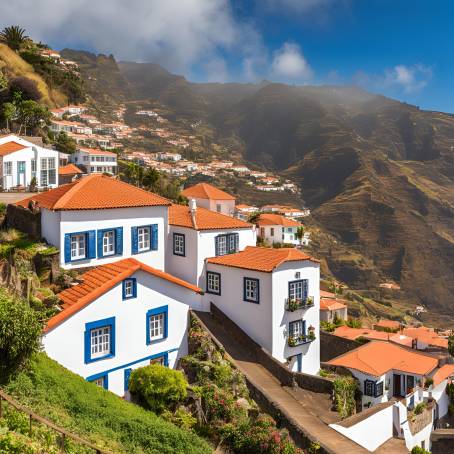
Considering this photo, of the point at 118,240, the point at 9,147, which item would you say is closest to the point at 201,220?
the point at 118,240

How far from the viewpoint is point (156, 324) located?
19.5m

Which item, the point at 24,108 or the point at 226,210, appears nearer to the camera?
the point at 226,210

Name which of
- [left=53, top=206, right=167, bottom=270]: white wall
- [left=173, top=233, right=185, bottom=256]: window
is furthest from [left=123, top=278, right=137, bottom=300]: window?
[left=173, top=233, right=185, bottom=256]: window

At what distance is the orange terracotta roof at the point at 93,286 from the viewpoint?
653 inches

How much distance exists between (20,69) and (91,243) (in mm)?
66073

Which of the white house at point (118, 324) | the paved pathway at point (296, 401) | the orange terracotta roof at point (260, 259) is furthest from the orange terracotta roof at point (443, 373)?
the white house at point (118, 324)

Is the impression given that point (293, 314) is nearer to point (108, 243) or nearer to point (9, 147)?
point (108, 243)

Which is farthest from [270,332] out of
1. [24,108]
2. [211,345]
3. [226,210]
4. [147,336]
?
[24,108]

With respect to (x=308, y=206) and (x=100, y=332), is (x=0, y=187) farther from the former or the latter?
(x=308, y=206)

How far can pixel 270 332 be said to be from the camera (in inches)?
925

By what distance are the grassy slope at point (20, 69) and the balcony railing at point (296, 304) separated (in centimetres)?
6142

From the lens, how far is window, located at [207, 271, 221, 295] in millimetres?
25469

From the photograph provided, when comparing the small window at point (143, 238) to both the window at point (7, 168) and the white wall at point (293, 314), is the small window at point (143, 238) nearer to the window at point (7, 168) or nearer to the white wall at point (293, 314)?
the white wall at point (293, 314)

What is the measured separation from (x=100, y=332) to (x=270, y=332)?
8986 millimetres
